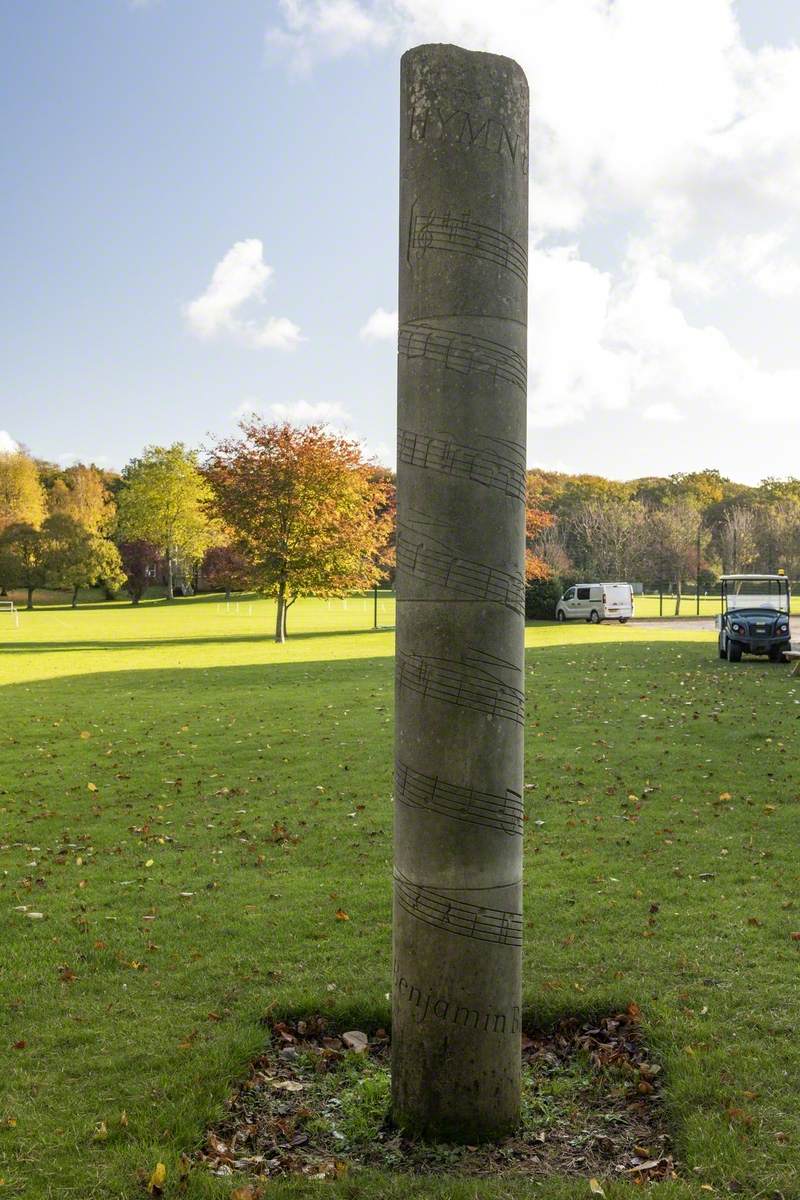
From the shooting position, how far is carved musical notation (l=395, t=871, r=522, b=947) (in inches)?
162

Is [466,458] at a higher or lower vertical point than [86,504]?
lower

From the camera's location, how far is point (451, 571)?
4098 millimetres

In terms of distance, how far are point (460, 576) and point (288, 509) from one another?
109ft

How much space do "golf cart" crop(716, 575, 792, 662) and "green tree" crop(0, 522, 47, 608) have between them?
6332 centimetres

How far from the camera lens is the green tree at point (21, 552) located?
77.6 m

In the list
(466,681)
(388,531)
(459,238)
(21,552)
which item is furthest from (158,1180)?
(21,552)

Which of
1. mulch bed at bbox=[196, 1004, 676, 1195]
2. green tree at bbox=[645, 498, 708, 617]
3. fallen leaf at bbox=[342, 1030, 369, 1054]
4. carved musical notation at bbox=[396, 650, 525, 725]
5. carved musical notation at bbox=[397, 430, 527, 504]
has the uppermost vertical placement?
green tree at bbox=[645, 498, 708, 617]

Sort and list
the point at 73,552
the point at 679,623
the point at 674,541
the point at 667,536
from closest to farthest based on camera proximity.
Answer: the point at 679,623
the point at 73,552
the point at 674,541
the point at 667,536

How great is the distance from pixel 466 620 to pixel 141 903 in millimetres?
4319

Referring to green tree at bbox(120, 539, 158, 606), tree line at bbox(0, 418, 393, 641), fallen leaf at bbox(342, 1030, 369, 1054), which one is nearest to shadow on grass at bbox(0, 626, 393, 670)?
tree line at bbox(0, 418, 393, 641)

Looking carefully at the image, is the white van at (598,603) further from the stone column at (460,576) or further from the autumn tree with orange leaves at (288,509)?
the stone column at (460,576)

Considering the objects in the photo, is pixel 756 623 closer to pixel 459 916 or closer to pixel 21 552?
pixel 459 916

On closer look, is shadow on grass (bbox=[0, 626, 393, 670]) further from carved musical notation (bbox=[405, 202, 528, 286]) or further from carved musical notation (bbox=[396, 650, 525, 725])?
carved musical notation (bbox=[405, 202, 528, 286])

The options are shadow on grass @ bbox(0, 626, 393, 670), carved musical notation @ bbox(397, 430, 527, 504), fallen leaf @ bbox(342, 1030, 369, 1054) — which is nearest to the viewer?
carved musical notation @ bbox(397, 430, 527, 504)
